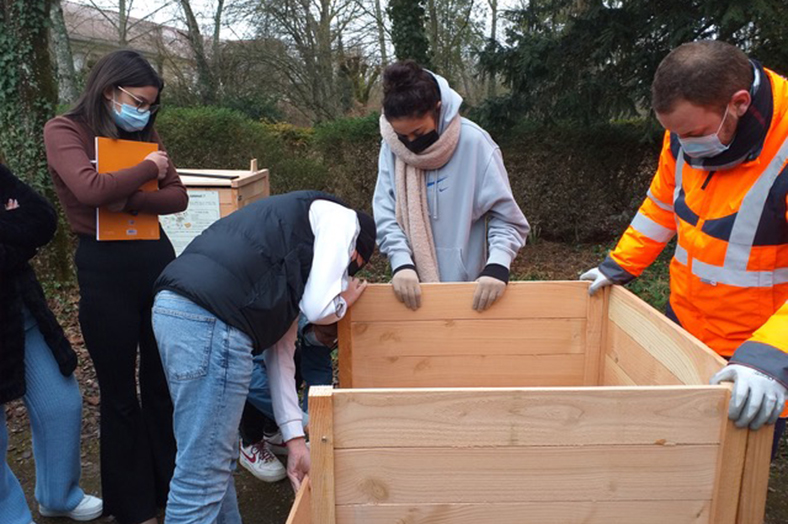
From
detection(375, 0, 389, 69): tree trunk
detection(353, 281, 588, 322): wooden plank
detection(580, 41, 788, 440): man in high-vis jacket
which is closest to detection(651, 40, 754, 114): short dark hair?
detection(580, 41, 788, 440): man in high-vis jacket

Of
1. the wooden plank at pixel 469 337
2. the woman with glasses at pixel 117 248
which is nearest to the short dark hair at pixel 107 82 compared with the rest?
the woman with glasses at pixel 117 248

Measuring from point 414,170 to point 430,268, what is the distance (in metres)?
0.40

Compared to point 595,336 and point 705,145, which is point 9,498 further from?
point 705,145

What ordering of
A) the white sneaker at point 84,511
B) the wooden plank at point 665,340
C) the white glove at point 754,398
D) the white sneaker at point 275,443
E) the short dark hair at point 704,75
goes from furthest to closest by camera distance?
the white sneaker at point 275,443, the white sneaker at point 84,511, the wooden plank at point 665,340, the short dark hair at point 704,75, the white glove at point 754,398

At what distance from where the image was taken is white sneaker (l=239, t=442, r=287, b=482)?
126 inches

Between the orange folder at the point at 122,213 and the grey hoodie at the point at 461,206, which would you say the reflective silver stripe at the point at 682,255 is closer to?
the grey hoodie at the point at 461,206

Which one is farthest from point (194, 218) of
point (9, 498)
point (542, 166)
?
point (542, 166)

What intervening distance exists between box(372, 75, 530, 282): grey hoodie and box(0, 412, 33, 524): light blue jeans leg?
1706mm

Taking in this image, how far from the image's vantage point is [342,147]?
7492 mm

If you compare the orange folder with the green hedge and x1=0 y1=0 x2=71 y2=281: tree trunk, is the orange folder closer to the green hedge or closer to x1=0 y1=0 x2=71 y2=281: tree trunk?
x1=0 y1=0 x2=71 y2=281: tree trunk

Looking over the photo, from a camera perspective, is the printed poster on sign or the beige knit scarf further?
the printed poster on sign

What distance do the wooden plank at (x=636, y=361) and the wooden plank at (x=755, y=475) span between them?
1.35ft

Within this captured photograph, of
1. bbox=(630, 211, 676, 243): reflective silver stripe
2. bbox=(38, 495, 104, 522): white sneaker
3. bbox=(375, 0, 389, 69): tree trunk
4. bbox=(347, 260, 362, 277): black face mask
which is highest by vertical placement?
bbox=(375, 0, 389, 69): tree trunk

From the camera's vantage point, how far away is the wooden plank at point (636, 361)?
201 centimetres
